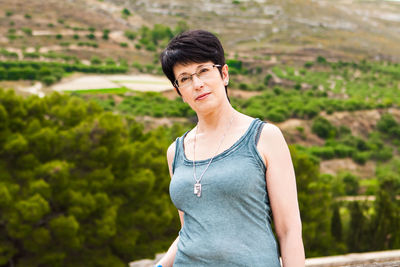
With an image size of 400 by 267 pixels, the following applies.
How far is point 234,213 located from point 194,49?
1.79 feet

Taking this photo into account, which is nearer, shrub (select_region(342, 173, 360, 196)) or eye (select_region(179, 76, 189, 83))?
eye (select_region(179, 76, 189, 83))

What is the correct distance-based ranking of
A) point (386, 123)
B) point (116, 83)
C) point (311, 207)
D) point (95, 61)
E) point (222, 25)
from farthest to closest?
point (222, 25) → point (95, 61) → point (116, 83) → point (386, 123) → point (311, 207)

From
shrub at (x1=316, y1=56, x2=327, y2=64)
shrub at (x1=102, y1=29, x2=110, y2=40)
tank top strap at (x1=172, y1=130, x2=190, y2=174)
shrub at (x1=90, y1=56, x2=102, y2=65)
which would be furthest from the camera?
shrub at (x1=316, y1=56, x2=327, y2=64)

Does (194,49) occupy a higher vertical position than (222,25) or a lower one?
higher

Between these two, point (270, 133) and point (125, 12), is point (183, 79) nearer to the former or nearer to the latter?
point (270, 133)

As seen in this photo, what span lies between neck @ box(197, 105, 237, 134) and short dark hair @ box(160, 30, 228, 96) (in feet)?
0.54

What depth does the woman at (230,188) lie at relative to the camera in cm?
136

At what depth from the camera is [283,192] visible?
139 centimetres

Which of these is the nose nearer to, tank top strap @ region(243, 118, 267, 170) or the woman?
the woman

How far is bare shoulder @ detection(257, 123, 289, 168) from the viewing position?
4.50ft

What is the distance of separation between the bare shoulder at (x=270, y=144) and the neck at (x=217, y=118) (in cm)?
19

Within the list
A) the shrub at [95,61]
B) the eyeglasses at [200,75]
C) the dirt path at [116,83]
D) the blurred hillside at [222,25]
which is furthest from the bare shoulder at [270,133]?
the blurred hillside at [222,25]

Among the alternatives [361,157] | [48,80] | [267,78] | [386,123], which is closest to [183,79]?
[361,157]

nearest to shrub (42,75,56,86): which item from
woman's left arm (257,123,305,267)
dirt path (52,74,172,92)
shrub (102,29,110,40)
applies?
dirt path (52,74,172,92)
